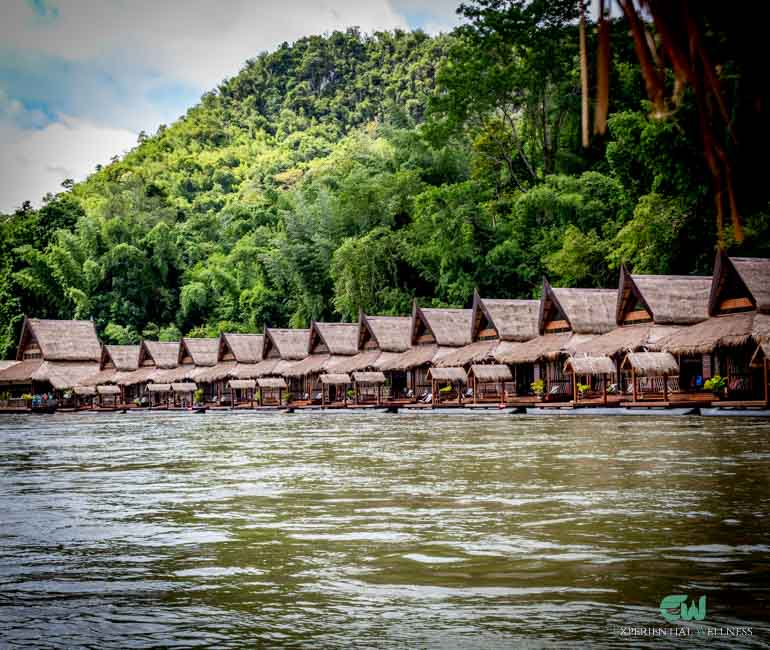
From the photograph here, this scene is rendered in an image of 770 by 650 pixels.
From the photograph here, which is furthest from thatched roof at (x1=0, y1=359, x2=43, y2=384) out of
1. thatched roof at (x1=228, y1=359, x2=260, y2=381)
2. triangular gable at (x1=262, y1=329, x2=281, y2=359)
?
triangular gable at (x1=262, y1=329, x2=281, y2=359)

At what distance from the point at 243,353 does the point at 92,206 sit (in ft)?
144

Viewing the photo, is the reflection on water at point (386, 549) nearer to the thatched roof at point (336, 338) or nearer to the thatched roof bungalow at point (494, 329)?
the thatched roof bungalow at point (494, 329)

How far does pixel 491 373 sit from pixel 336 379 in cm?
1071

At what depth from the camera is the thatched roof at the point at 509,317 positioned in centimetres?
4128

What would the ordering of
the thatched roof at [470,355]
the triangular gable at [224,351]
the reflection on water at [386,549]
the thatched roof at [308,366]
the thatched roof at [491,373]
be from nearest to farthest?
the reflection on water at [386,549] < the thatched roof at [491,373] < the thatched roof at [470,355] < the thatched roof at [308,366] < the triangular gable at [224,351]

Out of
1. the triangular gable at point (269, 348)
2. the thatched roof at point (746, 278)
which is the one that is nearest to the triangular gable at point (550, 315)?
the thatched roof at point (746, 278)

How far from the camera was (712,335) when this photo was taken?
28797mm

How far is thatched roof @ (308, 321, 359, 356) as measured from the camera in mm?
51406

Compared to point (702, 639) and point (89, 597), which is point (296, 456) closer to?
point (89, 597)

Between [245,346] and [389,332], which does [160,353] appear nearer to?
[245,346]

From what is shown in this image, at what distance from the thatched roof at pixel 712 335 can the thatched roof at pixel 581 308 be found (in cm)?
597

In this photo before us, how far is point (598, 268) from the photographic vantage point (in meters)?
47.0

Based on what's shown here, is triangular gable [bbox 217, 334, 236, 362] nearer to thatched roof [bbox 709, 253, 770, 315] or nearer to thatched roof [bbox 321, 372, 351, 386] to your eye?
thatched roof [bbox 321, 372, 351, 386]

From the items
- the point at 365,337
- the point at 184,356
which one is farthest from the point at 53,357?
the point at 365,337
